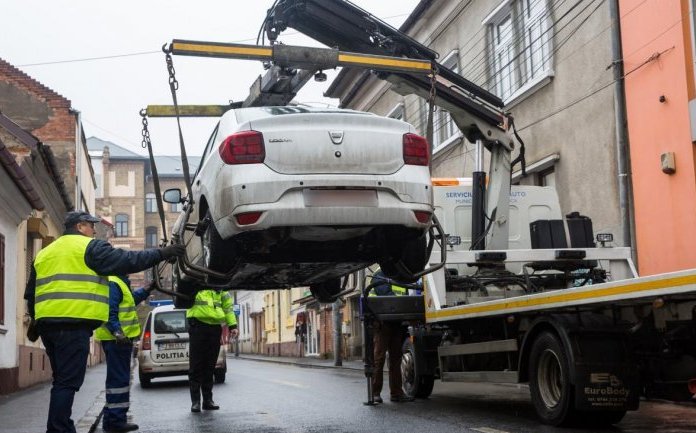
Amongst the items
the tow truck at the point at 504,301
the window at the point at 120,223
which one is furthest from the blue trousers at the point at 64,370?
the window at the point at 120,223

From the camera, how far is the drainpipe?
1487 cm

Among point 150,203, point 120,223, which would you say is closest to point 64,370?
point 120,223

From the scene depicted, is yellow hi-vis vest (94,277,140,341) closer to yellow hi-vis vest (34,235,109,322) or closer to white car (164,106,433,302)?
yellow hi-vis vest (34,235,109,322)

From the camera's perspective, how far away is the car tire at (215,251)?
725 centimetres

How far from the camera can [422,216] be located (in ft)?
23.3

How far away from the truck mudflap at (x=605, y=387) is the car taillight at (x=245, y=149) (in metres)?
3.01

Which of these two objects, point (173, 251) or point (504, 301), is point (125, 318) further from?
point (504, 301)

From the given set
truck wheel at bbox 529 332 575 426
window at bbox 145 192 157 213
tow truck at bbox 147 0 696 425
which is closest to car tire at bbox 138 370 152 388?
tow truck at bbox 147 0 696 425

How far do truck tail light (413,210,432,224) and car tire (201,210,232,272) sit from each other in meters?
1.50

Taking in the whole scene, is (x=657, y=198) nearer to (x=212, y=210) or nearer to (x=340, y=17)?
(x=340, y=17)

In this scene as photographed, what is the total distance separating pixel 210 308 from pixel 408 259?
3.96 meters

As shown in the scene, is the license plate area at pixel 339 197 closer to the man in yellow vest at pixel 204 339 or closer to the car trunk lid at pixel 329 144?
the car trunk lid at pixel 329 144

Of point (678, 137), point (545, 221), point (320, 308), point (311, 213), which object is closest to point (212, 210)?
point (311, 213)

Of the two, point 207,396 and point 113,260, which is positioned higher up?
point 113,260
